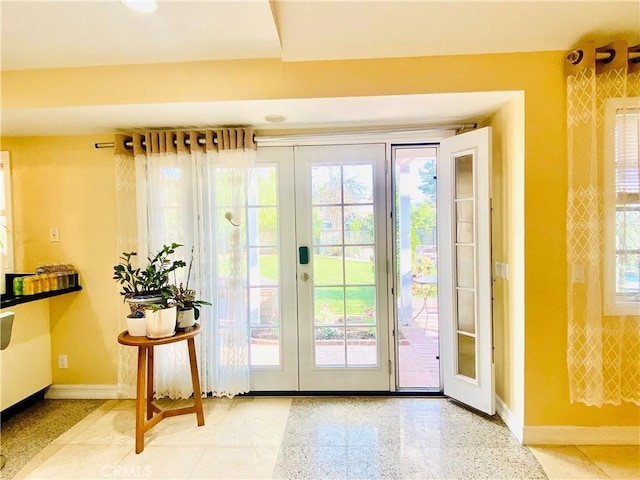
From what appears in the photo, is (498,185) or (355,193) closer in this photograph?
(498,185)

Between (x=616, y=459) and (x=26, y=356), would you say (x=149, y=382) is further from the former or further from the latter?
(x=616, y=459)

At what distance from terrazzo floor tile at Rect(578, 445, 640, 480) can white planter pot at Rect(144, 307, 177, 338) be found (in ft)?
8.54

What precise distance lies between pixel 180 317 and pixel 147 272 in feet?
1.20

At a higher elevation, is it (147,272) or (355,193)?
(355,193)

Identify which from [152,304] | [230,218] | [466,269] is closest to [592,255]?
[466,269]

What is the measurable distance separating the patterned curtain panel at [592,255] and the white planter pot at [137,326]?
2590mm

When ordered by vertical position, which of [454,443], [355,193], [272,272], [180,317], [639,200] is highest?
[355,193]

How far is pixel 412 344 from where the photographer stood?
12.5 ft

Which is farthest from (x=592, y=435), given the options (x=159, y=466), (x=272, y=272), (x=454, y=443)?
(x=159, y=466)

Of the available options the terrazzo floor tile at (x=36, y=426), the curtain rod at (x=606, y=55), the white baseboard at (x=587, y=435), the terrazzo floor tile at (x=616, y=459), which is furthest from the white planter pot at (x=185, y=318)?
the curtain rod at (x=606, y=55)

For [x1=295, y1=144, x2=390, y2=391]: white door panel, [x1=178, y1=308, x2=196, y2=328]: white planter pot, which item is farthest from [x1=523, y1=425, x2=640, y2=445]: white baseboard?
A: [x1=178, y1=308, x2=196, y2=328]: white planter pot

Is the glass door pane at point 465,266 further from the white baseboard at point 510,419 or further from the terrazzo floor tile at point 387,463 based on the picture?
the terrazzo floor tile at point 387,463

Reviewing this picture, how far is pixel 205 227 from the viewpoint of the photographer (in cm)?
256

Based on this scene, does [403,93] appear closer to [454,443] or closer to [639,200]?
[639,200]
